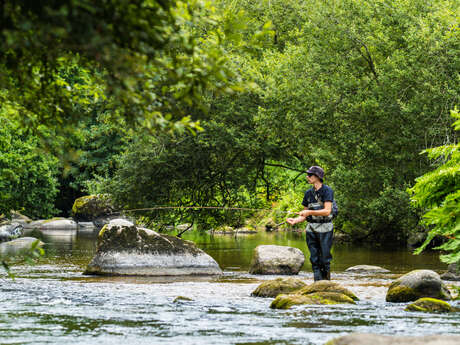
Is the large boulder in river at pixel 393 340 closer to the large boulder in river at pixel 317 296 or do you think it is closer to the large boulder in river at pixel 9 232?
the large boulder in river at pixel 317 296

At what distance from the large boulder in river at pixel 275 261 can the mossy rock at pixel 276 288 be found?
443 centimetres

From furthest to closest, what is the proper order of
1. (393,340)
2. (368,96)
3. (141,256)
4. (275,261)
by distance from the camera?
(368,96)
(275,261)
(141,256)
(393,340)

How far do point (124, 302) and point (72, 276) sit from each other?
16.0 feet

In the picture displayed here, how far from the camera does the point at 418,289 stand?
11.3 meters

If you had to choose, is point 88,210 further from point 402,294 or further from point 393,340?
point 393,340

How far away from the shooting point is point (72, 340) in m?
7.49

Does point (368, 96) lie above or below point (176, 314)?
above

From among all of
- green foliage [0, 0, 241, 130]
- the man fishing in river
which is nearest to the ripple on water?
the man fishing in river

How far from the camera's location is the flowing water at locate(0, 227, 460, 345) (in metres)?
7.79

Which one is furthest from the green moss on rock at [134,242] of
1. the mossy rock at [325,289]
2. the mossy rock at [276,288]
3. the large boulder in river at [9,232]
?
the large boulder in river at [9,232]

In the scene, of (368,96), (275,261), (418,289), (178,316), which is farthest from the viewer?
(368,96)

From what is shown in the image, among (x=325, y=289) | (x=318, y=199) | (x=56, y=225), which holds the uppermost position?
(x=56, y=225)

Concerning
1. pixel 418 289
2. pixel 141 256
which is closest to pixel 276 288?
pixel 418 289

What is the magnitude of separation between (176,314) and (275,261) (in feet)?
24.8
